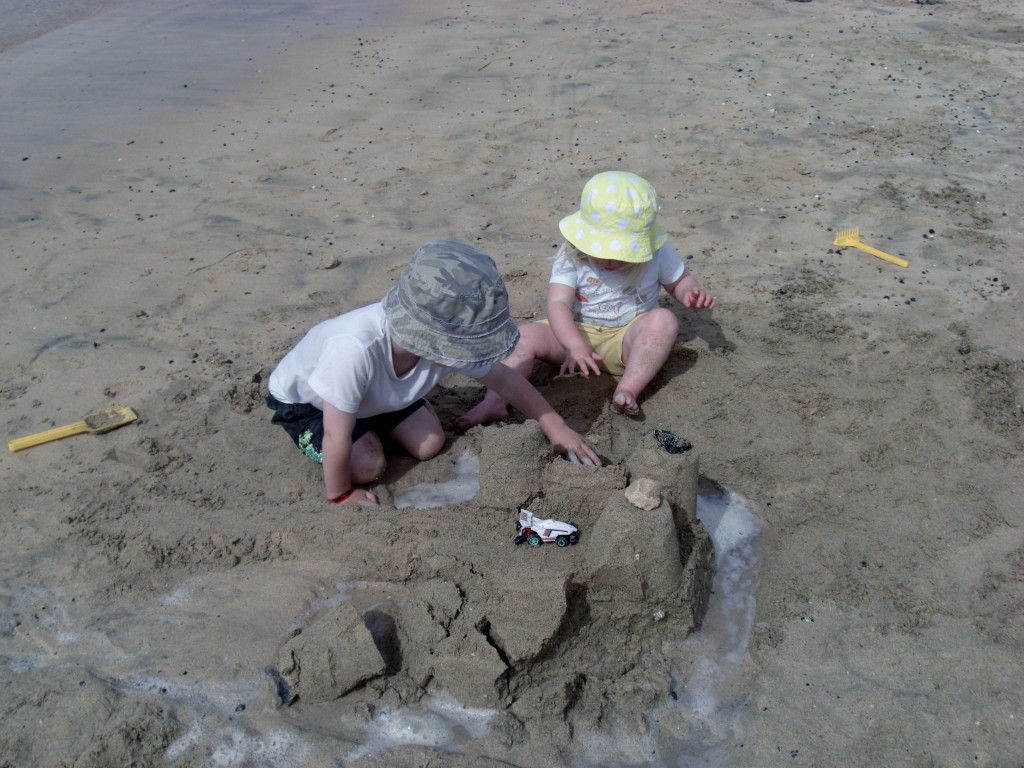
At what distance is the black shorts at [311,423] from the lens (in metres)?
3.14

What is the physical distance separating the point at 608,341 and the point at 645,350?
218mm

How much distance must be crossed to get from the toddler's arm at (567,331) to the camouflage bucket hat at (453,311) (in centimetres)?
90

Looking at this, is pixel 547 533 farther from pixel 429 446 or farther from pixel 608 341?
pixel 608 341

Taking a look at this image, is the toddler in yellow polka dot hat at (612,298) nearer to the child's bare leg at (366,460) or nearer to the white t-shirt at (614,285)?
the white t-shirt at (614,285)

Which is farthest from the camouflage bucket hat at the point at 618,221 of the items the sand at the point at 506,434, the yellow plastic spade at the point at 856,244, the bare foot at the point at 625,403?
the yellow plastic spade at the point at 856,244

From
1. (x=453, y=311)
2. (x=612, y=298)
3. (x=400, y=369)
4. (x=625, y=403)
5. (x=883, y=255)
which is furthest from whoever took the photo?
(x=883, y=255)

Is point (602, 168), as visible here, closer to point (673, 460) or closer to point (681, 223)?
point (681, 223)

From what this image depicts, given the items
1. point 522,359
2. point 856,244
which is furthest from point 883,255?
point 522,359

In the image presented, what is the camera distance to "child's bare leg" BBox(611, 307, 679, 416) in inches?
137

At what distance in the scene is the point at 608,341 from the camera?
3.71 m

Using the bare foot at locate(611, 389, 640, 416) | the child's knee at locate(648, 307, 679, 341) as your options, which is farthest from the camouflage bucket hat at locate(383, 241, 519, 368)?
the child's knee at locate(648, 307, 679, 341)

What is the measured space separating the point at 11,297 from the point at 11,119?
293 cm

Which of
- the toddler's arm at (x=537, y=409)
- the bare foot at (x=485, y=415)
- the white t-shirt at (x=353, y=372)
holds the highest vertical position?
the white t-shirt at (x=353, y=372)

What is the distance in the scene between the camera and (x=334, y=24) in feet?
28.8
